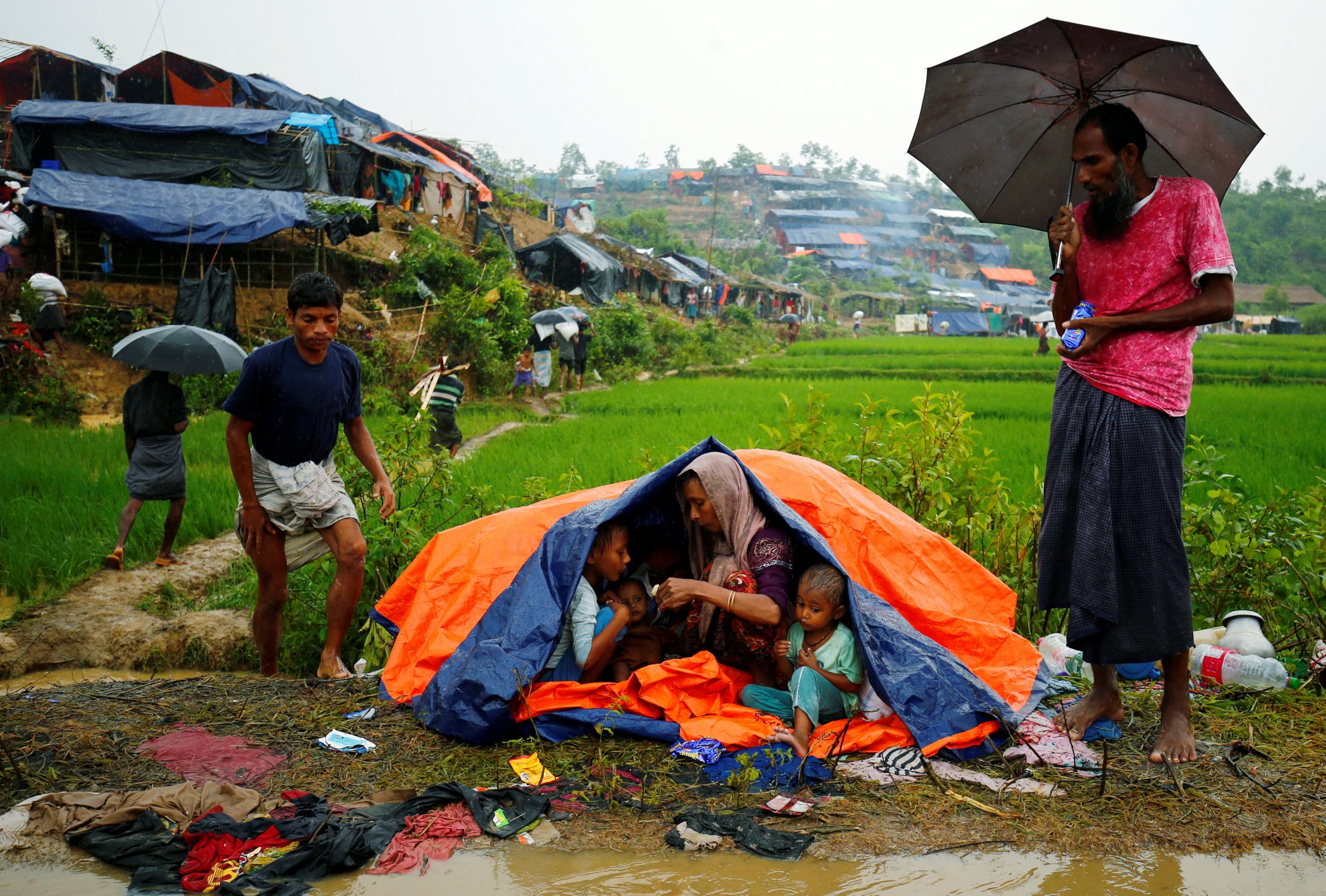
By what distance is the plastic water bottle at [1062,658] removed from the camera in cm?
362

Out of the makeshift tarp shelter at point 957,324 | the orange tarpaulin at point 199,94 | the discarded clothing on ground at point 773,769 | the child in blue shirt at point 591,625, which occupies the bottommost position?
the discarded clothing on ground at point 773,769

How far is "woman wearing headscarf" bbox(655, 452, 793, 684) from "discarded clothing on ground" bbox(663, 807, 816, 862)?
0.72 meters

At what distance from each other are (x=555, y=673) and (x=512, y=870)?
3.30ft

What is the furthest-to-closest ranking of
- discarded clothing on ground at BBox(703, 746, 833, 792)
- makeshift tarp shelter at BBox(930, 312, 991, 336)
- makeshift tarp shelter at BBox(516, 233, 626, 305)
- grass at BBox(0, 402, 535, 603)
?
makeshift tarp shelter at BBox(930, 312, 991, 336), makeshift tarp shelter at BBox(516, 233, 626, 305), grass at BBox(0, 402, 535, 603), discarded clothing on ground at BBox(703, 746, 833, 792)

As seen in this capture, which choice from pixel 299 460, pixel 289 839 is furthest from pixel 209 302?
pixel 289 839

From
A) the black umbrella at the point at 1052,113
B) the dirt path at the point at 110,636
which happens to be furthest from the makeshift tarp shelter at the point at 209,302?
the black umbrella at the point at 1052,113

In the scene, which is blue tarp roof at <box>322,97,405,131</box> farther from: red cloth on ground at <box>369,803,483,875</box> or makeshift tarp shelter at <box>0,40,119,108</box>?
red cloth on ground at <box>369,803,483,875</box>

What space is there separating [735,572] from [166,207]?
42.9ft

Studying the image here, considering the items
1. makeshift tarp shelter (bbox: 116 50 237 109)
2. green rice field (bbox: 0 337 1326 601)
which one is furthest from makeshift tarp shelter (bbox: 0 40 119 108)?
green rice field (bbox: 0 337 1326 601)

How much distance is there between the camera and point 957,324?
40.4 m

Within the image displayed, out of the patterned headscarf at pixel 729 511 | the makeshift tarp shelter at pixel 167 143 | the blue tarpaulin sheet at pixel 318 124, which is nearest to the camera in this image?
the patterned headscarf at pixel 729 511

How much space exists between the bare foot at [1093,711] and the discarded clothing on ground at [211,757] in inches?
97.8

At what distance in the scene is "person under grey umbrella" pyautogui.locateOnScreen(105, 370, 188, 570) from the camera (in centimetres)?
534

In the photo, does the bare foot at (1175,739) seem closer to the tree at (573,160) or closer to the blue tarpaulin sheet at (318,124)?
the blue tarpaulin sheet at (318,124)
